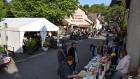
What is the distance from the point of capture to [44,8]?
2157 inches

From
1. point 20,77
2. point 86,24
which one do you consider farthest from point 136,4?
point 86,24

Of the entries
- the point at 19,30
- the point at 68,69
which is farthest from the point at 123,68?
the point at 19,30

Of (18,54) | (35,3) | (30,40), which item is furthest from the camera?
(35,3)

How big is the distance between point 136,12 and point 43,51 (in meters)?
22.8

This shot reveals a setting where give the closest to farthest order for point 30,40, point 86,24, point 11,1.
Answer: point 30,40 → point 11,1 → point 86,24

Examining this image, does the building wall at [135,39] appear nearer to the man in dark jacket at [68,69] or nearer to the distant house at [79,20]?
the man in dark jacket at [68,69]

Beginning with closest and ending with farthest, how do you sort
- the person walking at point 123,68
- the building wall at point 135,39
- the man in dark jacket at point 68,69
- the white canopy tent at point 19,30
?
the building wall at point 135,39 → the person walking at point 123,68 → the man in dark jacket at point 68,69 → the white canopy tent at point 19,30

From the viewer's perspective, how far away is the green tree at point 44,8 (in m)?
54.8

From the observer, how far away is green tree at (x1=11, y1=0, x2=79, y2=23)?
180 feet

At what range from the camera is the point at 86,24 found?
287 feet

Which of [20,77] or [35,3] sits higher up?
[35,3]

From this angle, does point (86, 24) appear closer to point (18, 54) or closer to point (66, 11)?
point (66, 11)

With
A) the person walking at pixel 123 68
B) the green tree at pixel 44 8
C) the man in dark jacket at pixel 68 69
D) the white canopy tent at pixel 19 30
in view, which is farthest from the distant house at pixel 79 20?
the person walking at pixel 123 68

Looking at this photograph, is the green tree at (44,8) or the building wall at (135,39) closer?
the building wall at (135,39)
